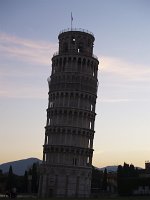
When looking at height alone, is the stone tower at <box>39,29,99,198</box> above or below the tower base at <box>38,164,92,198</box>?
above

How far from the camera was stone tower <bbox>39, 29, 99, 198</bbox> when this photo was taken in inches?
3383

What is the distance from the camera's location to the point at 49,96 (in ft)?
300

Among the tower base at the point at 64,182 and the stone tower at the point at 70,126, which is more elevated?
the stone tower at the point at 70,126

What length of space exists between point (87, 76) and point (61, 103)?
7.61 m

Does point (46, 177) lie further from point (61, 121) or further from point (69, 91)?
point (69, 91)

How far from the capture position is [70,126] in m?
86.8

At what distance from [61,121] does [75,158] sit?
756 centimetres

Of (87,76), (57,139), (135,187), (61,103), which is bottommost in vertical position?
(135,187)

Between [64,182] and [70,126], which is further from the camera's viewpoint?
→ [70,126]

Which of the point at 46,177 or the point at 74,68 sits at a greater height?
the point at 74,68

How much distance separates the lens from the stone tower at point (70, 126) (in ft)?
282

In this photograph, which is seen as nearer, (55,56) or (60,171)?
(60,171)

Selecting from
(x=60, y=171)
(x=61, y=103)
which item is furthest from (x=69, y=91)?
(x=60, y=171)

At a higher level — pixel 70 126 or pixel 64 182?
pixel 70 126
